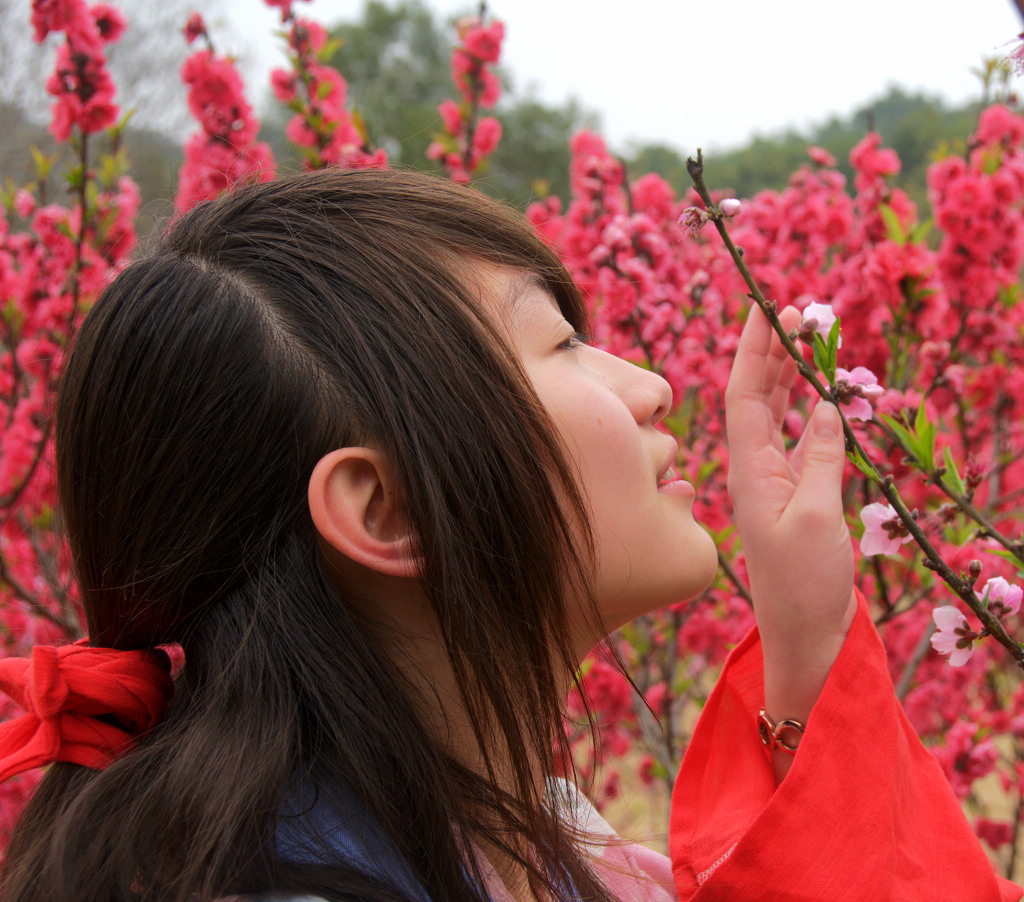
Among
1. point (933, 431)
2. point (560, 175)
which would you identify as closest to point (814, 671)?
point (933, 431)

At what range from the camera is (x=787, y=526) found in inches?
38.2

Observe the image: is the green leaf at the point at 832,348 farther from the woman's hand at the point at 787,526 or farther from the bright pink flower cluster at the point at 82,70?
the bright pink flower cluster at the point at 82,70

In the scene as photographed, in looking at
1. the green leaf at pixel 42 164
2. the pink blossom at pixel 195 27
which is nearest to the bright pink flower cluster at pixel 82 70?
the pink blossom at pixel 195 27

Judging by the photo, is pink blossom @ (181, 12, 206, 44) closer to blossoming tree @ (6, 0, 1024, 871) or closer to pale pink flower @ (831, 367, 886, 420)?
blossoming tree @ (6, 0, 1024, 871)

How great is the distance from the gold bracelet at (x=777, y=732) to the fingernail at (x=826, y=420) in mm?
367

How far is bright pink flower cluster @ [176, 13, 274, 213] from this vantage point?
253 cm

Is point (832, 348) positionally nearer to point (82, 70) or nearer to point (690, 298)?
point (690, 298)

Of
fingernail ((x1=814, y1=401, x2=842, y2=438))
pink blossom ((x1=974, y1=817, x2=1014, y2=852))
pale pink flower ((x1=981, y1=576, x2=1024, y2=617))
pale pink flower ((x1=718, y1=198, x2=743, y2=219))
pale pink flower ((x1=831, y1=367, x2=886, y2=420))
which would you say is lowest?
pink blossom ((x1=974, y1=817, x2=1014, y2=852))

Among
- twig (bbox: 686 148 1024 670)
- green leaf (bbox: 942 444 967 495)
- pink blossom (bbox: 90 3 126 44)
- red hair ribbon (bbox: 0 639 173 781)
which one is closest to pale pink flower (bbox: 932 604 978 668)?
twig (bbox: 686 148 1024 670)

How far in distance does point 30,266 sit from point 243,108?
3.10ft

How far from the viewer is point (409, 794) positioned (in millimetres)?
803

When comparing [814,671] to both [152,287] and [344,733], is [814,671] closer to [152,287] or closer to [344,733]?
[344,733]

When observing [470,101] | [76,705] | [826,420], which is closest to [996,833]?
[826,420]

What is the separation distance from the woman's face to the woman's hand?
11 cm
